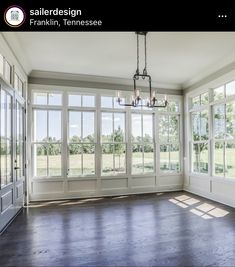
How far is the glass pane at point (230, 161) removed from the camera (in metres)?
5.18

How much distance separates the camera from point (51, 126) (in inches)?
234

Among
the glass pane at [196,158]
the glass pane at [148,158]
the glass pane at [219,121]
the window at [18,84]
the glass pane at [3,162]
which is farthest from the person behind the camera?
the glass pane at [148,158]

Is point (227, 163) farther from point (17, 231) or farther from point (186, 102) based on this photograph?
point (17, 231)

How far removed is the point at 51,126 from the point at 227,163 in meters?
4.29

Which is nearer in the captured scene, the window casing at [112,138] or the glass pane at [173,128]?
the window casing at [112,138]

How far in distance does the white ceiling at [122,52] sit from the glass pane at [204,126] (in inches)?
37.7

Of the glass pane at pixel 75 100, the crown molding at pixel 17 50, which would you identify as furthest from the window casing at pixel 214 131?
the crown molding at pixel 17 50

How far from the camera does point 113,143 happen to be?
639 centimetres

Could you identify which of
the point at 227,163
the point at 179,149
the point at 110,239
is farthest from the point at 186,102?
the point at 110,239

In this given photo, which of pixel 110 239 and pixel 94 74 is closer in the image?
pixel 110 239

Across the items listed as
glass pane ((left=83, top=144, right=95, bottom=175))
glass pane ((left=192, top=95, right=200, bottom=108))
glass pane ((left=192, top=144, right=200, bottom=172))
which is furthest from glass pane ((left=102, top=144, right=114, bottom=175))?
glass pane ((left=192, top=95, right=200, bottom=108))

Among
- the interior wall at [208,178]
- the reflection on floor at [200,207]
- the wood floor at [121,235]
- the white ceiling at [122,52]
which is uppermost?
the white ceiling at [122,52]

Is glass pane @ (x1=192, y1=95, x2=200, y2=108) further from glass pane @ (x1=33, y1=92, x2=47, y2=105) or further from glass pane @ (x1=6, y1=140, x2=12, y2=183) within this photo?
glass pane @ (x1=6, y1=140, x2=12, y2=183)

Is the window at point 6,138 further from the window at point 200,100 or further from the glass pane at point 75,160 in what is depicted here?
the window at point 200,100
